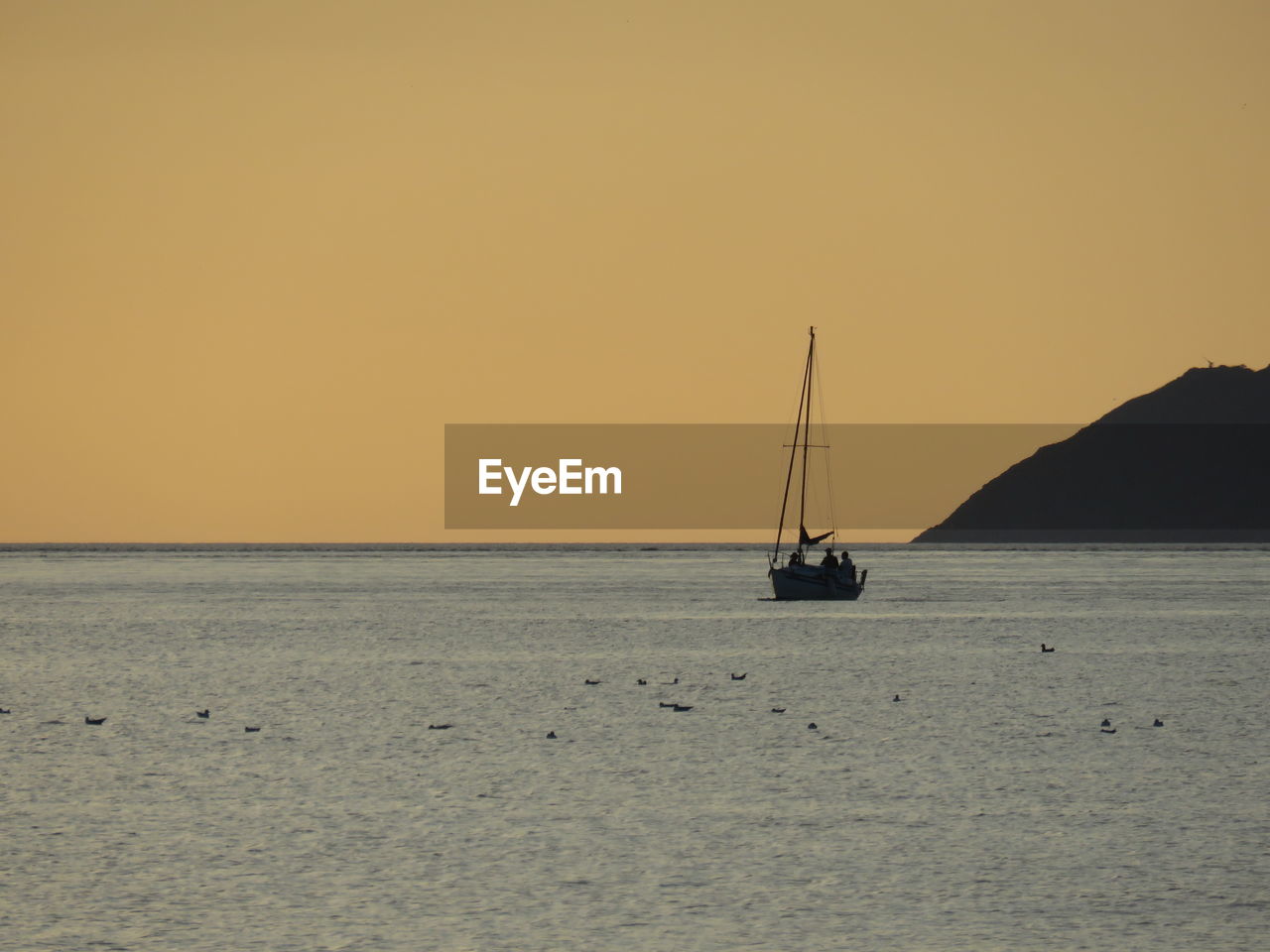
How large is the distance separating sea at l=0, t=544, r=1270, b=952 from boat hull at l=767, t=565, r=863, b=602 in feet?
136

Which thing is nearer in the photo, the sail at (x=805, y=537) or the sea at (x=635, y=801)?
the sea at (x=635, y=801)

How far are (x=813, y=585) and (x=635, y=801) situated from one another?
81464 millimetres

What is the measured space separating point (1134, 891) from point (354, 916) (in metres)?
9.43

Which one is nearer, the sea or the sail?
the sea

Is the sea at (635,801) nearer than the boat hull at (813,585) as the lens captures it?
Yes

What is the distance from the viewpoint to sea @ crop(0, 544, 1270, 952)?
1995 centimetres

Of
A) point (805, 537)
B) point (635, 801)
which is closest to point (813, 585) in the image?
point (805, 537)

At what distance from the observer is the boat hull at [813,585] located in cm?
10838

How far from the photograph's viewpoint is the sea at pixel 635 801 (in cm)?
1995

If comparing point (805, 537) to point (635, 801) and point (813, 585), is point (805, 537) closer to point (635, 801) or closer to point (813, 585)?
point (813, 585)

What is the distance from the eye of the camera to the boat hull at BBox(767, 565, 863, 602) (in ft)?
356

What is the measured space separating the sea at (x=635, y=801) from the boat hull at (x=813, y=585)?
136 ft

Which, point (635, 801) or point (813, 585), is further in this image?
point (813, 585)

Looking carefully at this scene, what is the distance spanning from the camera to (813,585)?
4291 inches
